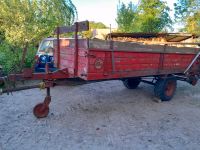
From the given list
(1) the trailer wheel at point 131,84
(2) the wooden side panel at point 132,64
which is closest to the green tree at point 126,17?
(1) the trailer wheel at point 131,84

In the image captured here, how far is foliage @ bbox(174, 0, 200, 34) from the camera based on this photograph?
65.6 feet

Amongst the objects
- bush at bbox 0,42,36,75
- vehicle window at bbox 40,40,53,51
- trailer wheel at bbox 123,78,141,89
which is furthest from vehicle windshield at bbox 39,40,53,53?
trailer wheel at bbox 123,78,141,89

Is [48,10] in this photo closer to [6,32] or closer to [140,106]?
[6,32]

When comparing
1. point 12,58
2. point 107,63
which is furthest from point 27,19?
Answer: point 107,63

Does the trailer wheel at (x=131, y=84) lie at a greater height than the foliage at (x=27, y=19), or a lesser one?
lesser

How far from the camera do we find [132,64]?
5766mm

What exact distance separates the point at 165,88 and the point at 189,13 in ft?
54.9

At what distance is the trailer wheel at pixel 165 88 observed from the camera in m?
6.83

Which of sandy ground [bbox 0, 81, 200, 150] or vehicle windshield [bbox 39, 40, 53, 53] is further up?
vehicle windshield [bbox 39, 40, 53, 53]

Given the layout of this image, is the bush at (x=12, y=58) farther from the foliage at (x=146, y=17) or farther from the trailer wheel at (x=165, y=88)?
the foliage at (x=146, y=17)

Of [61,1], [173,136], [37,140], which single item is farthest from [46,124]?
[61,1]

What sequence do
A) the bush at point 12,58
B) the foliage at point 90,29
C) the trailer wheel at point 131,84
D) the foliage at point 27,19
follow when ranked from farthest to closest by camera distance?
the foliage at point 27,19 → the bush at point 12,58 → the trailer wheel at point 131,84 → the foliage at point 90,29

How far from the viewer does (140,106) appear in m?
6.47

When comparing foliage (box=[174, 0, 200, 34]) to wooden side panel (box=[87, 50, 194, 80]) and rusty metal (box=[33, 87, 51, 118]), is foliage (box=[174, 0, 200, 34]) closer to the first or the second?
wooden side panel (box=[87, 50, 194, 80])
